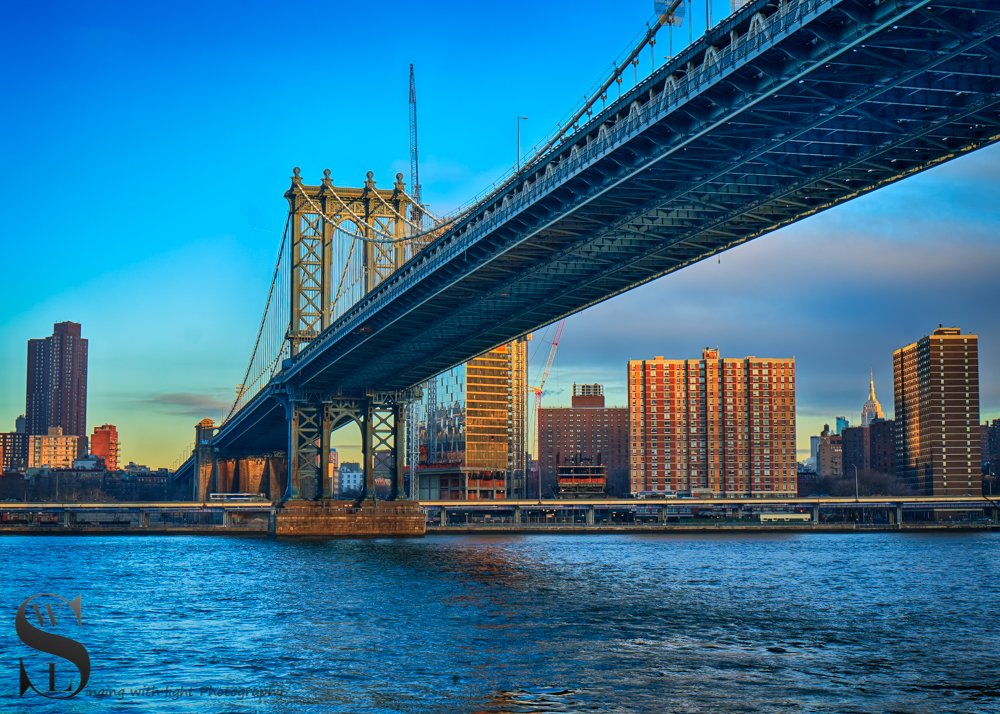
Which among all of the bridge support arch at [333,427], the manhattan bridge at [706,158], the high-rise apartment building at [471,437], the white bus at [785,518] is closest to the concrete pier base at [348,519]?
the bridge support arch at [333,427]

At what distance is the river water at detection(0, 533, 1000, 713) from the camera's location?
24.4m

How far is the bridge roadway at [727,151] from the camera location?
30453mm

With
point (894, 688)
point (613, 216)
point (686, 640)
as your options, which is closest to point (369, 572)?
point (613, 216)

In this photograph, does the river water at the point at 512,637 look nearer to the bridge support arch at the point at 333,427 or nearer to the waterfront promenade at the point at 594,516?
the bridge support arch at the point at 333,427

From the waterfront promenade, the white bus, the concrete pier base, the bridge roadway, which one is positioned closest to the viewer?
the bridge roadway

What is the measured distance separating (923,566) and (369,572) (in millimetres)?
32552

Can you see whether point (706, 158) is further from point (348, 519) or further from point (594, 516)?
point (594, 516)

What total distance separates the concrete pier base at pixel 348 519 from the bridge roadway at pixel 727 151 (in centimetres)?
3394

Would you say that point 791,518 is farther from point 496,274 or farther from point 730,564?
point 496,274

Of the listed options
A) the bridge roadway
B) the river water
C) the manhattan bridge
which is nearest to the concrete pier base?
the manhattan bridge

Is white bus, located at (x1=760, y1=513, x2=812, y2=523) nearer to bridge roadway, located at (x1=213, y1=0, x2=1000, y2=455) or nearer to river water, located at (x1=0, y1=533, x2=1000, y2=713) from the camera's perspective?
river water, located at (x1=0, y1=533, x2=1000, y2=713)

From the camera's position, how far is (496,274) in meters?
58.3

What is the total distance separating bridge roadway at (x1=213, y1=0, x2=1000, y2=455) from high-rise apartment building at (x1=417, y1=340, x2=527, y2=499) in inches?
4812

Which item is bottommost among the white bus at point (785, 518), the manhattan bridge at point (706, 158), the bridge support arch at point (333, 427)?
the white bus at point (785, 518)
